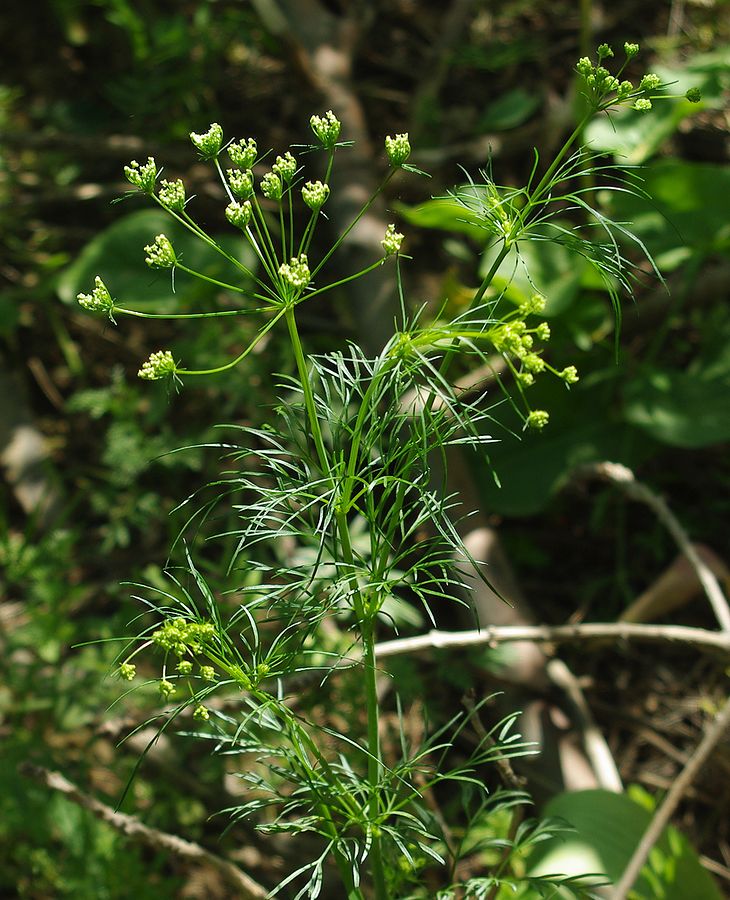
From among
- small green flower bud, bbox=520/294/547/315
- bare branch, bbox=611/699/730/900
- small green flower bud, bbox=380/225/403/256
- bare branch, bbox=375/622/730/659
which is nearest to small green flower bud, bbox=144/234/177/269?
small green flower bud, bbox=380/225/403/256

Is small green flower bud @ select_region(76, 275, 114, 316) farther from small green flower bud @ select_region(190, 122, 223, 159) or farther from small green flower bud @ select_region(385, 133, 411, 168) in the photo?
small green flower bud @ select_region(385, 133, 411, 168)

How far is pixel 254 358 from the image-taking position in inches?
88.0

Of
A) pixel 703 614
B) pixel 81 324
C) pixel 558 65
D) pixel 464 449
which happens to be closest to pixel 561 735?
pixel 703 614

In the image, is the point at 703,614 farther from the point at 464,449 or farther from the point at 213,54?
the point at 213,54

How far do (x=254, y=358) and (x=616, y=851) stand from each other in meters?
1.35

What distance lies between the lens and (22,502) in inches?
97.7

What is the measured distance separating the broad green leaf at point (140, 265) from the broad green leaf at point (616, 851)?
4.69 feet

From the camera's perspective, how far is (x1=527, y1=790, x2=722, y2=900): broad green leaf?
57.1 inches

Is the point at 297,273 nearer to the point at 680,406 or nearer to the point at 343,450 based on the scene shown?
the point at 343,450

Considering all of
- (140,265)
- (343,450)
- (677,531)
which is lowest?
(677,531)

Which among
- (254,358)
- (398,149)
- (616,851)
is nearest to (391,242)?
(398,149)

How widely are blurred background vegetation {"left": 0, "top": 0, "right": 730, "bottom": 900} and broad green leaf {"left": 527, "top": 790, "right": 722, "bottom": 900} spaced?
10.2 inches

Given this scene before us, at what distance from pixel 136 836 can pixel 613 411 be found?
1.46 metres

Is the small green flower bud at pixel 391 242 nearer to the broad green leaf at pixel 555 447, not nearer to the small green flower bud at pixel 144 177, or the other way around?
the small green flower bud at pixel 144 177
